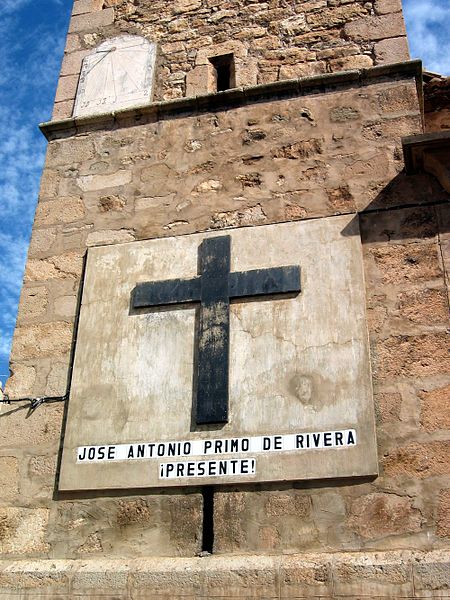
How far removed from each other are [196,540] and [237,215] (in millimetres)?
1808

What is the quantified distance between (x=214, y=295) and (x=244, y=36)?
2.08 metres

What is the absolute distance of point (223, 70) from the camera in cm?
486

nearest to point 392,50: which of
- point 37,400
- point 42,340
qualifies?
point 42,340

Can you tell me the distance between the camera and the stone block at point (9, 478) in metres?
3.64

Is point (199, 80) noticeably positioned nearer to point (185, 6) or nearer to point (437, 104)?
point (185, 6)

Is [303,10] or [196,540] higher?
[303,10]

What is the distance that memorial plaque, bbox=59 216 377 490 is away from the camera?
332 cm

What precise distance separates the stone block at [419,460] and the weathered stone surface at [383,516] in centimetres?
12

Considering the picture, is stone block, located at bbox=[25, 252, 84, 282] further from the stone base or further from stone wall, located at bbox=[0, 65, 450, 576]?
the stone base

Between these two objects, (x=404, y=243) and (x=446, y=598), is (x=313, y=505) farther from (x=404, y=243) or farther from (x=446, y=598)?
(x=404, y=243)

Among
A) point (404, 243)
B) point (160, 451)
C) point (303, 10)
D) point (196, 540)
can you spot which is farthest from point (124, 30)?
point (196, 540)

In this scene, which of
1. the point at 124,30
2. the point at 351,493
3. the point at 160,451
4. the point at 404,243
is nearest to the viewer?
the point at 351,493

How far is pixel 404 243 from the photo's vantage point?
3.74m

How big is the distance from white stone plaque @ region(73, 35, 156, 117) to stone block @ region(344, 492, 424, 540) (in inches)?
117
